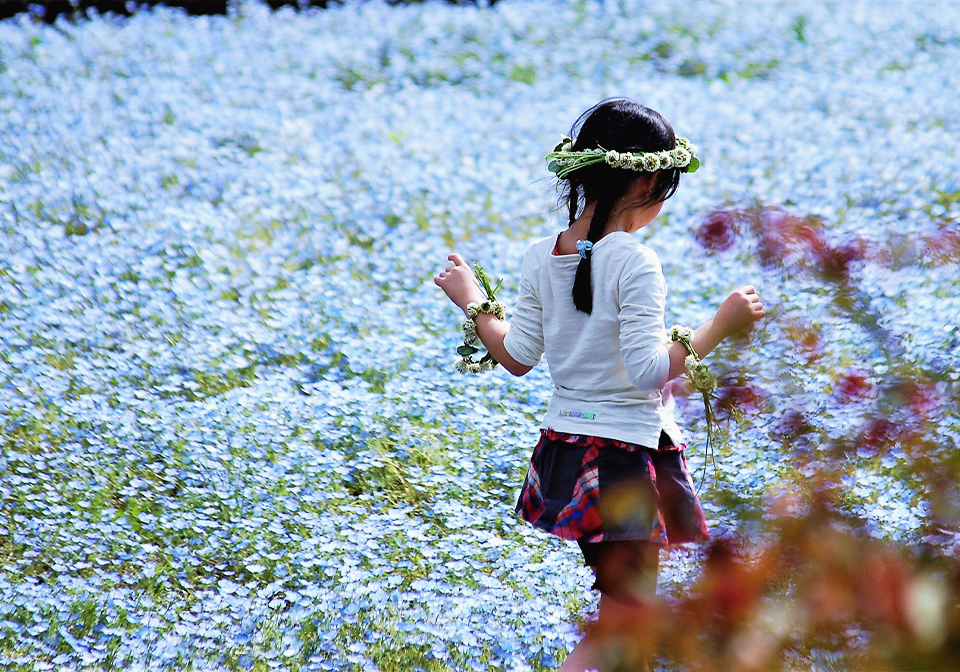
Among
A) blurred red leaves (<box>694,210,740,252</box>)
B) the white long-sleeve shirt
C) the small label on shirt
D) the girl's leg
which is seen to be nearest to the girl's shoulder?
the white long-sleeve shirt

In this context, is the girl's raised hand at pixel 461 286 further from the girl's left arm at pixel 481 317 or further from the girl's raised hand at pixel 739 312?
the girl's raised hand at pixel 739 312

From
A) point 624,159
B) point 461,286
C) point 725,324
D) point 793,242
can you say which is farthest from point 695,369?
point 461,286

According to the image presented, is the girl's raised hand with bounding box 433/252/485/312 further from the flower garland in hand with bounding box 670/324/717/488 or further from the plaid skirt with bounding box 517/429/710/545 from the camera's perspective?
the flower garland in hand with bounding box 670/324/717/488

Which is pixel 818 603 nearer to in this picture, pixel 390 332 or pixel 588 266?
pixel 588 266

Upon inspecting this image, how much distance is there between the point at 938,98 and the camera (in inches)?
350

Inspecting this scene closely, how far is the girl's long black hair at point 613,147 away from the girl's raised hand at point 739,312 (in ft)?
1.21

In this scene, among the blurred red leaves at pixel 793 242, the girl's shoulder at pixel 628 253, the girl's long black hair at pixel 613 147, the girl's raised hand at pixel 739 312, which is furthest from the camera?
the girl's long black hair at pixel 613 147

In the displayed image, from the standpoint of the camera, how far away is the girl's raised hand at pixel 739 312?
2.45 metres

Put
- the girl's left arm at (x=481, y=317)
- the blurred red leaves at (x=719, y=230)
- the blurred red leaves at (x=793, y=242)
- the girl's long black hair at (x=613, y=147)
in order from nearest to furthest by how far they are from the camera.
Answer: the blurred red leaves at (x=793, y=242)
the blurred red leaves at (x=719, y=230)
the girl's long black hair at (x=613, y=147)
the girl's left arm at (x=481, y=317)

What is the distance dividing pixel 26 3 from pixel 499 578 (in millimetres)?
11166

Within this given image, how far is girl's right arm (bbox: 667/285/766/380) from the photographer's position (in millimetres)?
2457

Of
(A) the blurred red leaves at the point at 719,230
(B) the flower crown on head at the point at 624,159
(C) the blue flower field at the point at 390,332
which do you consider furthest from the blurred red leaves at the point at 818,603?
(B) the flower crown on head at the point at 624,159

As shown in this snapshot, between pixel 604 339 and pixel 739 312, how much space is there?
1.31 feet

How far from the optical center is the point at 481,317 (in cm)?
300
